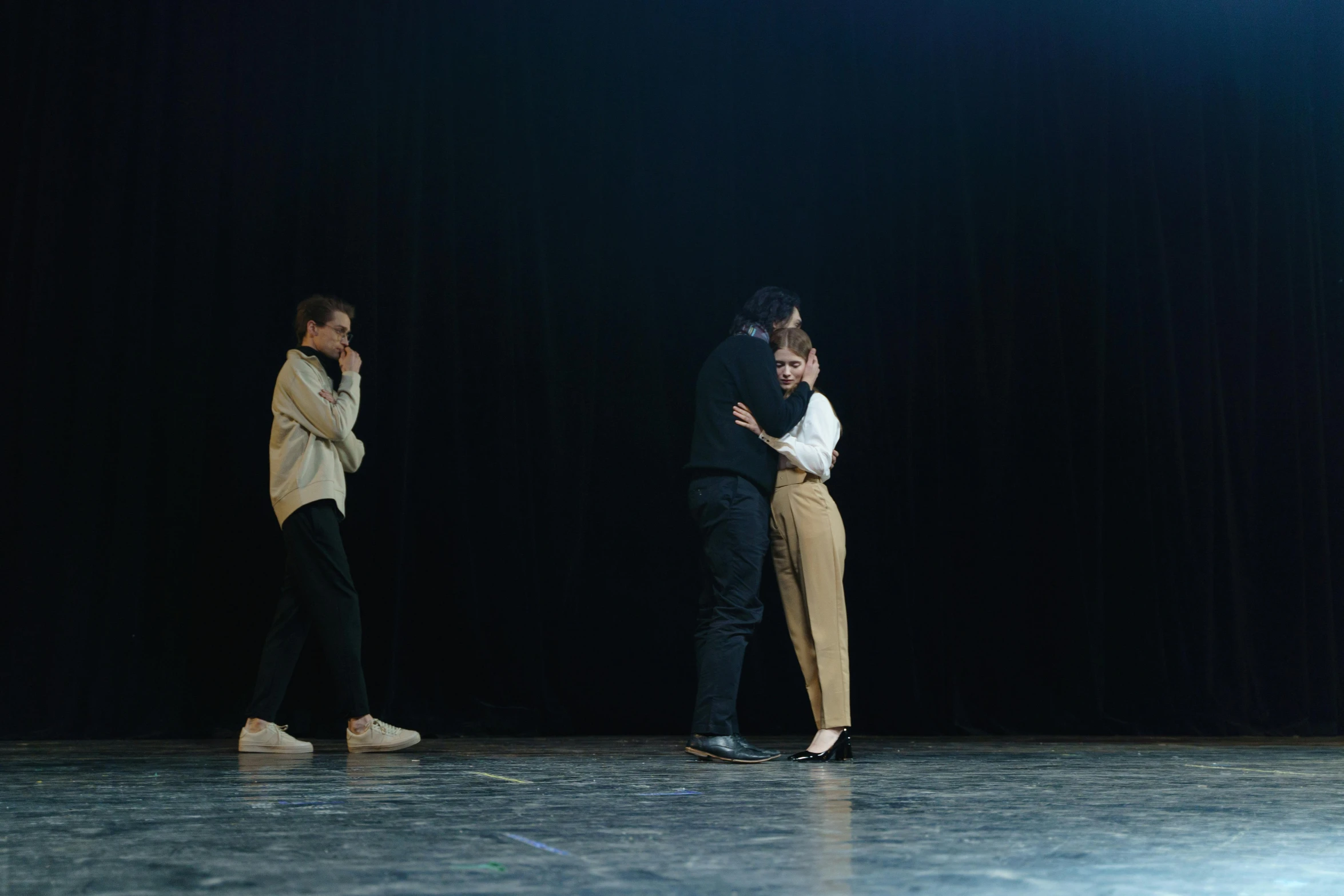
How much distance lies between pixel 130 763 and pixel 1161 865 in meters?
2.22

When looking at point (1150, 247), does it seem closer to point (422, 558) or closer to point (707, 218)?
point (707, 218)

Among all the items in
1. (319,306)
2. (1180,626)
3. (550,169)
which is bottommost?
(1180,626)

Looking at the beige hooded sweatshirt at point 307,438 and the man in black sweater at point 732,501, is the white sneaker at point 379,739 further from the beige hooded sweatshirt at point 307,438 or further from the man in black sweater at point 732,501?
the man in black sweater at point 732,501

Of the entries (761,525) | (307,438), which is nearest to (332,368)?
(307,438)

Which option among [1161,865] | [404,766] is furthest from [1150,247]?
[1161,865]

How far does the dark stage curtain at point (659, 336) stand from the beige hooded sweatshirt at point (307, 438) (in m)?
0.84

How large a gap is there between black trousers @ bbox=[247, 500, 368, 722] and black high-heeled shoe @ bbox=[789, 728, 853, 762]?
105 cm

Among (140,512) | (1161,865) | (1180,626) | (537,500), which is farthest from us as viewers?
(1180,626)

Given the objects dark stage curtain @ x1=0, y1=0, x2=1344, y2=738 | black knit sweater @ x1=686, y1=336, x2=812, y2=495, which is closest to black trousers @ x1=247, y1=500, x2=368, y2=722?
dark stage curtain @ x1=0, y1=0, x2=1344, y2=738

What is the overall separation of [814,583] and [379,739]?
1.13 meters

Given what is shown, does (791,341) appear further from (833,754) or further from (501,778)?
(501,778)

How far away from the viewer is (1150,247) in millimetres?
4586

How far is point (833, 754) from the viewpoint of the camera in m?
2.78

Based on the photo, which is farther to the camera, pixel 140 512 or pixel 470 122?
pixel 470 122
